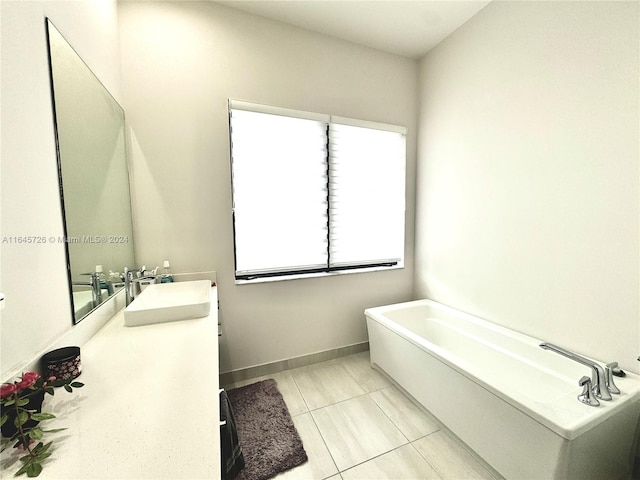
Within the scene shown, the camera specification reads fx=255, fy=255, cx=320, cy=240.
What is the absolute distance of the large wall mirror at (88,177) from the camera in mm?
1127

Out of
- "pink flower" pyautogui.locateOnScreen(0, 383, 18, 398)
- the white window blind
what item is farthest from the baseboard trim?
"pink flower" pyautogui.locateOnScreen(0, 383, 18, 398)

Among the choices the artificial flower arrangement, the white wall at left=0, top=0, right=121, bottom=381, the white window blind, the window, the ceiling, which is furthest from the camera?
the white window blind

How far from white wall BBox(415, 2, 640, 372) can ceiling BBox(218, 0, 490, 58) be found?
167 mm

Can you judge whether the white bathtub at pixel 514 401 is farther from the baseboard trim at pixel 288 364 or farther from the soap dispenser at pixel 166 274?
the soap dispenser at pixel 166 274

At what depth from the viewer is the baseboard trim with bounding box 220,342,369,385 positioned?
220cm

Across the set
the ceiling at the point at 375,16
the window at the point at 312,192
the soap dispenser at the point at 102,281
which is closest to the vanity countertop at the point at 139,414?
the soap dispenser at the point at 102,281

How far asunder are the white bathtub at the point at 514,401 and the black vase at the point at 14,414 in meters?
1.80

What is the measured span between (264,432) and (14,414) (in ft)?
4.52

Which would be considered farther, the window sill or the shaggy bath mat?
the window sill

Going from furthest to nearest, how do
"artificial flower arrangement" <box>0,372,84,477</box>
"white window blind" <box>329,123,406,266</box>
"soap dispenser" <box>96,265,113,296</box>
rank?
1. "white window blind" <box>329,123,406,266</box>
2. "soap dispenser" <box>96,265,113,296</box>
3. "artificial flower arrangement" <box>0,372,84,477</box>

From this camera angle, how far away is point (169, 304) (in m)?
1.54

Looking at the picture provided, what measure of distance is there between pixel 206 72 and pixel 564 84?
95.8 inches

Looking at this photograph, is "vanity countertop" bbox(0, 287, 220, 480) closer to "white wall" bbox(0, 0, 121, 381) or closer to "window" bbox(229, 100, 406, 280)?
"white wall" bbox(0, 0, 121, 381)

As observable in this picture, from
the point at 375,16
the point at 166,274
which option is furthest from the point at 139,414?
the point at 375,16
